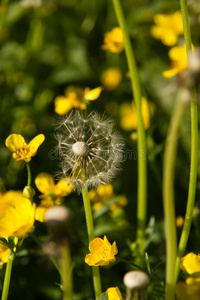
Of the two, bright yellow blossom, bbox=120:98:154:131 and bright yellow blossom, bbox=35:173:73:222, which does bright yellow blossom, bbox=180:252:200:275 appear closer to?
bright yellow blossom, bbox=35:173:73:222

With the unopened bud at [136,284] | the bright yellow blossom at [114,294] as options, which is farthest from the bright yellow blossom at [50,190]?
the unopened bud at [136,284]

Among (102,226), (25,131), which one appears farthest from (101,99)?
(102,226)

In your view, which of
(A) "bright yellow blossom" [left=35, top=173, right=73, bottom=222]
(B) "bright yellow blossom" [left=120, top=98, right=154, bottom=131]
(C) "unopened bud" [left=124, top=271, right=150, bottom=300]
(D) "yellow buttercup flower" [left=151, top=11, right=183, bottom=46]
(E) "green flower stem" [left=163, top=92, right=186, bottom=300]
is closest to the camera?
(E) "green flower stem" [left=163, top=92, right=186, bottom=300]

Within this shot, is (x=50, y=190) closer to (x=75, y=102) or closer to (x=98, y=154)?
(x=98, y=154)

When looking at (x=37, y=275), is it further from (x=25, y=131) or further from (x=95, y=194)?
(x=25, y=131)

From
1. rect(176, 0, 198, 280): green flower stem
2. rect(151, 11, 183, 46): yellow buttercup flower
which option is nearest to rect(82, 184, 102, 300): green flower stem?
rect(176, 0, 198, 280): green flower stem

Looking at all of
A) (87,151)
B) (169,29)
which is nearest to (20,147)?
(87,151)

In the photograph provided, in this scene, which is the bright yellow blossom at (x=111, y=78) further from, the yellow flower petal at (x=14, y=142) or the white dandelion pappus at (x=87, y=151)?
the yellow flower petal at (x=14, y=142)
